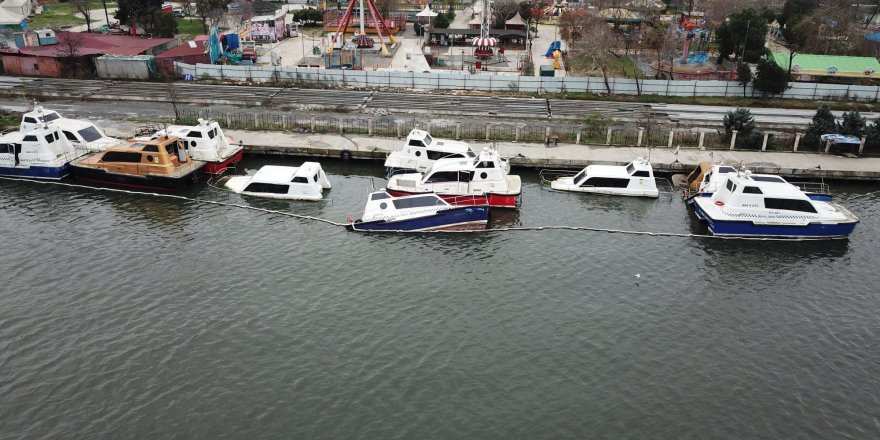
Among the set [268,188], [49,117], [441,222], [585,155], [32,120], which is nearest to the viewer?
[441,222]

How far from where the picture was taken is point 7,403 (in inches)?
936

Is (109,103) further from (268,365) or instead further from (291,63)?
(268,365)

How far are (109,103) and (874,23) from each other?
122130 mm

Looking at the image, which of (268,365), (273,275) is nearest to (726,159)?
(273,275)

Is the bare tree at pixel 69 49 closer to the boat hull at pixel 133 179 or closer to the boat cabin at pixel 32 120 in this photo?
Result: the boat cabin at pixel 32 120

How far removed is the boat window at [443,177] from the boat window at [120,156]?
64.8ft

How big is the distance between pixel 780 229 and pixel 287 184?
98.9ft

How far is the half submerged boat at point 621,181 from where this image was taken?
42812mm

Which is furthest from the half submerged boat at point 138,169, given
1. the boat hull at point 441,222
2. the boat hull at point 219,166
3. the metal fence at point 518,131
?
the boat hull at point 441,222

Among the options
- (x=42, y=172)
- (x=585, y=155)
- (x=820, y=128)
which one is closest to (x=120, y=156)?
(x=42, y=172)

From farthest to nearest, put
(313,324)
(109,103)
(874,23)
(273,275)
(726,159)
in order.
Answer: (874,23) → (109,103) → (726,159) → (273,275) → (313,324)

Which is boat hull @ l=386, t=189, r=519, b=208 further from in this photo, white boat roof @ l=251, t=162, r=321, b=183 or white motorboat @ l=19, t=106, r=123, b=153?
white motorboat @ l=19, t=106, r=123, b=153

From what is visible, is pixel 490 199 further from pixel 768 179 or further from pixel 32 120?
pixel 32 120

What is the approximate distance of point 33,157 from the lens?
43.5m
